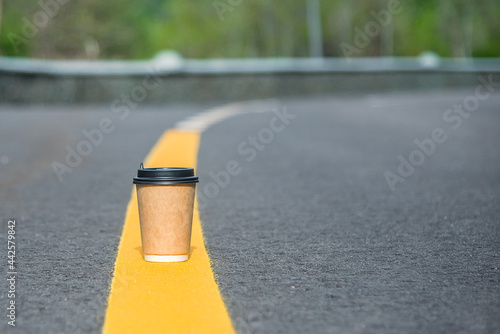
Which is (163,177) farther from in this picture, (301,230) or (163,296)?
(301,230)

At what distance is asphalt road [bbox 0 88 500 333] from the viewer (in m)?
2.68

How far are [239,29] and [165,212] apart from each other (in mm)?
83808

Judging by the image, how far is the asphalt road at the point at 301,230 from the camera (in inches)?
105

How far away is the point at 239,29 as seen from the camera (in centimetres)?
8600

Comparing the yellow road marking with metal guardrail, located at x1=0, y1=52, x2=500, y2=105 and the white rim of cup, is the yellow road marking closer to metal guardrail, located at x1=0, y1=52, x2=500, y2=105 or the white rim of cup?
the white rim of cup

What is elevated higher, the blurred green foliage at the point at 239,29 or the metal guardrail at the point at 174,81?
the blurred green foliage at the point at 239,29

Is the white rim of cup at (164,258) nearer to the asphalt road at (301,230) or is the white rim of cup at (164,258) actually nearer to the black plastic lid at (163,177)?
the asphalt road at (301,230)

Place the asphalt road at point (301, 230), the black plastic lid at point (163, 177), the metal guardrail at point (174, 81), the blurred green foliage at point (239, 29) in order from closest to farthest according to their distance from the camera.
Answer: the asphalt road at point (301, 230), the black plastic lid at point (163, 177), the metal guardrail at point (174, 81), the blurred green foliage at point (239, 29)

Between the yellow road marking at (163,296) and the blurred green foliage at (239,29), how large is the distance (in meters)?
65.0

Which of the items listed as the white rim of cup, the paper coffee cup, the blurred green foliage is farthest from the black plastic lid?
the blurred green foliage

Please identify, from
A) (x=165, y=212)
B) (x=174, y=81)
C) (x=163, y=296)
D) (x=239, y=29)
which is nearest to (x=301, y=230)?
(x=165, y=212)

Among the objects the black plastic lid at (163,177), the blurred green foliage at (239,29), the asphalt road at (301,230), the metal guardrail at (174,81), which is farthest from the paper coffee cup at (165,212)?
the blurred green foliage at (239,29)

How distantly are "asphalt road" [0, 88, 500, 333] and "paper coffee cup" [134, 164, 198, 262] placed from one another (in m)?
0.19

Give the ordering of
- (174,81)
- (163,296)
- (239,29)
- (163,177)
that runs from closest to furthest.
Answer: (163,296) → (163,177) → (174,81) → (239,29)
